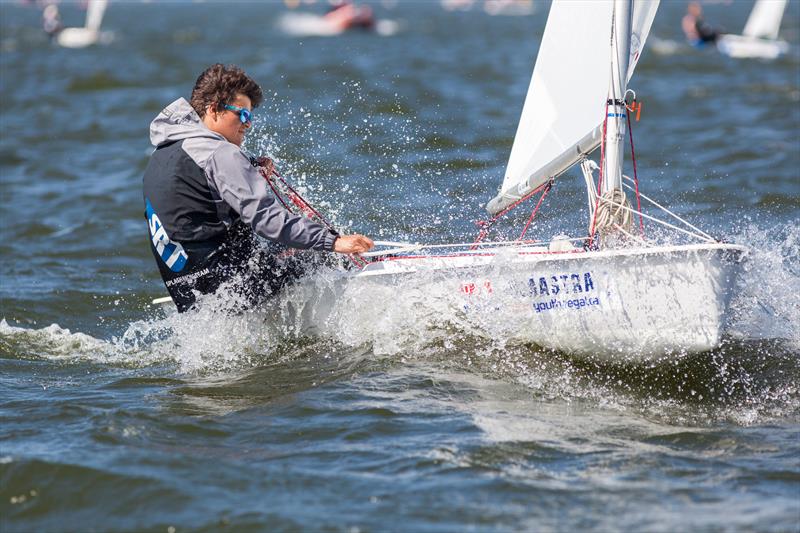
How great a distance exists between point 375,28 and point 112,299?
44.7 metres

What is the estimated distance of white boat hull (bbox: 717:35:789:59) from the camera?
26219mm

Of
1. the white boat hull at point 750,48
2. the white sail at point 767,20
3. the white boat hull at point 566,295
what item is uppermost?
the white sail at point 767,20

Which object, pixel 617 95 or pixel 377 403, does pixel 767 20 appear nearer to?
pixel 617 95

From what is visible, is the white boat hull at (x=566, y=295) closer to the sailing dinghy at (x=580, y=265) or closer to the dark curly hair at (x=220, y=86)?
the sailing dinghy at (x=580, y=265)

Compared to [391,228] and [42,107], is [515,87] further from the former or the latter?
[391,228]

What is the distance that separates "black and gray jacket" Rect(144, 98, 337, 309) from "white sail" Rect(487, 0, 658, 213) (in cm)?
125

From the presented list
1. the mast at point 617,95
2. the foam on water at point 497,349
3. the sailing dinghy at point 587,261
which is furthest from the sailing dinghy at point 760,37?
the mast at point 617,95

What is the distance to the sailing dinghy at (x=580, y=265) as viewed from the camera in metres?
4.64

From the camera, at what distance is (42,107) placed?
61.7 ft

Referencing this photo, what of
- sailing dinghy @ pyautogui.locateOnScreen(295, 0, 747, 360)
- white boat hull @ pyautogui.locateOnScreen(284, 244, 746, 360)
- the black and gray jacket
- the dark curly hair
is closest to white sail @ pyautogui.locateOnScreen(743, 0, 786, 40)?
sailing dinghy @ pyautogui.locateOnScreen(295, 0, 747, 360)

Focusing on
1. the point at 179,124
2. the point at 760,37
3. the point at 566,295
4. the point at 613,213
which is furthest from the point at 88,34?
the point at 566,295

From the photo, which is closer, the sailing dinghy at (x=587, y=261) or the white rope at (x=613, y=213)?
the sailing dinghy at (x=587, y=261)

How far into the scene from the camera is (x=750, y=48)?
1035 inches

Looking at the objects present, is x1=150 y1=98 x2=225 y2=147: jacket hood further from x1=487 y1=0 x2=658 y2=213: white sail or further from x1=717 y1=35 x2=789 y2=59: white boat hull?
x1=717 y1=35 x2=789 y2=59: white boat hull
